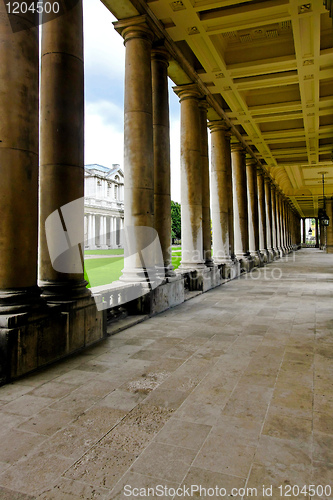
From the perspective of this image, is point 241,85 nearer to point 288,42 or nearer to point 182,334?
point 288,42

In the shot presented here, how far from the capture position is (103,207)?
88500mm

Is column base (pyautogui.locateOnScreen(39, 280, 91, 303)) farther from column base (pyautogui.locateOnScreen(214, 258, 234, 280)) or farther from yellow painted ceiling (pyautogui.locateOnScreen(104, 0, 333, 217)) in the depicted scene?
column base (pyautogui.locateOnScreen(214, 258, 234, 280))

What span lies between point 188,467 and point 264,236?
46.4m

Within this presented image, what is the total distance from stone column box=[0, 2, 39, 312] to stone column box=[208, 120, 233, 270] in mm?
21367

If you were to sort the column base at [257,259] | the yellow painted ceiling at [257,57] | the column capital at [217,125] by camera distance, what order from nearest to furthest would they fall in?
1. the yellow painted ceiling at [257,57]
2. the column capital at [217,125]
3. the column base at [257,259]

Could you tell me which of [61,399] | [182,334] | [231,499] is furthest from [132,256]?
[231,499]

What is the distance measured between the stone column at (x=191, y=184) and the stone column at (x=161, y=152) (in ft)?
13.6

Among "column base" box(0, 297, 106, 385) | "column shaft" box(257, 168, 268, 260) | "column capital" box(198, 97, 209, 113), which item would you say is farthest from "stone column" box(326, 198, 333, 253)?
"column base" box(0, 297, 106, 385)

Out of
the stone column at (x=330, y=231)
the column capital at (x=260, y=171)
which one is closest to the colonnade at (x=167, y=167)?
the column capital at (x=260, y=171)

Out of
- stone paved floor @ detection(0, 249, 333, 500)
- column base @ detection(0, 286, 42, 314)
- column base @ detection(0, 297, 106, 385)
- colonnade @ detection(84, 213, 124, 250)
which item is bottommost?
stone paved floor @ detection(0, 249, 333, 500)

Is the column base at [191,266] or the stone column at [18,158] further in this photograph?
the column base at [191,266]

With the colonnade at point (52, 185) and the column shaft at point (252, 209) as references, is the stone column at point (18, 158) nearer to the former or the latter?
the colonnade at point (52, 185)

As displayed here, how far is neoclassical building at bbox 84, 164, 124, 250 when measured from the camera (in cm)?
7944

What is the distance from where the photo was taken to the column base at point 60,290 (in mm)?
9617
